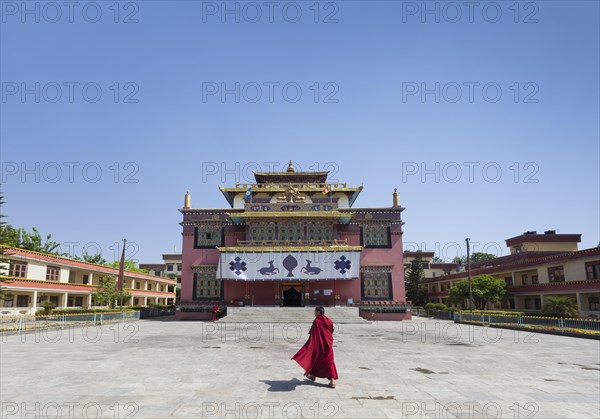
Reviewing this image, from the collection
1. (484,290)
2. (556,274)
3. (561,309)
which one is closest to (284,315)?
(561,309)

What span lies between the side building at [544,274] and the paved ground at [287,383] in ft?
71.9

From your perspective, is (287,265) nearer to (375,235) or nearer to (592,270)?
(375,235)

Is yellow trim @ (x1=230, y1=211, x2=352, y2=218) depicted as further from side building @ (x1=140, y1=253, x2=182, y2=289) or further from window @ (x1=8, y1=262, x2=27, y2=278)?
side building @ (x1=140, y1=253, x2=182, y2=289)

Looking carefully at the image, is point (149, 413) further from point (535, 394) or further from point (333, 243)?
point (333, 243)

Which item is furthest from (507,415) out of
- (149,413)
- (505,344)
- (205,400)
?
(505,344)

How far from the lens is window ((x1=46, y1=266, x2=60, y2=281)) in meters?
38.3

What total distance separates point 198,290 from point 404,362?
87.9ft

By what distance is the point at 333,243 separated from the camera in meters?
34.4

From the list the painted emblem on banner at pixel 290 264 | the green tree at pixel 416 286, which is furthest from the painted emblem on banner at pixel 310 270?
the green tree at pixel 416 286

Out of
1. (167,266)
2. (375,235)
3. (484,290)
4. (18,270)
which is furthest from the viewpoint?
(167,266)

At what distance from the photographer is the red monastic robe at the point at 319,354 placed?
785 centimetres

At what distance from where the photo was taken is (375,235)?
117 feet

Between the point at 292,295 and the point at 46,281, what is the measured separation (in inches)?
855

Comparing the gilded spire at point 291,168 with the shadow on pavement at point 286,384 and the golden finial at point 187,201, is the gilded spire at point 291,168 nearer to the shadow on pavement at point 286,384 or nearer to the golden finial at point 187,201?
the golden finial at point 187,201
